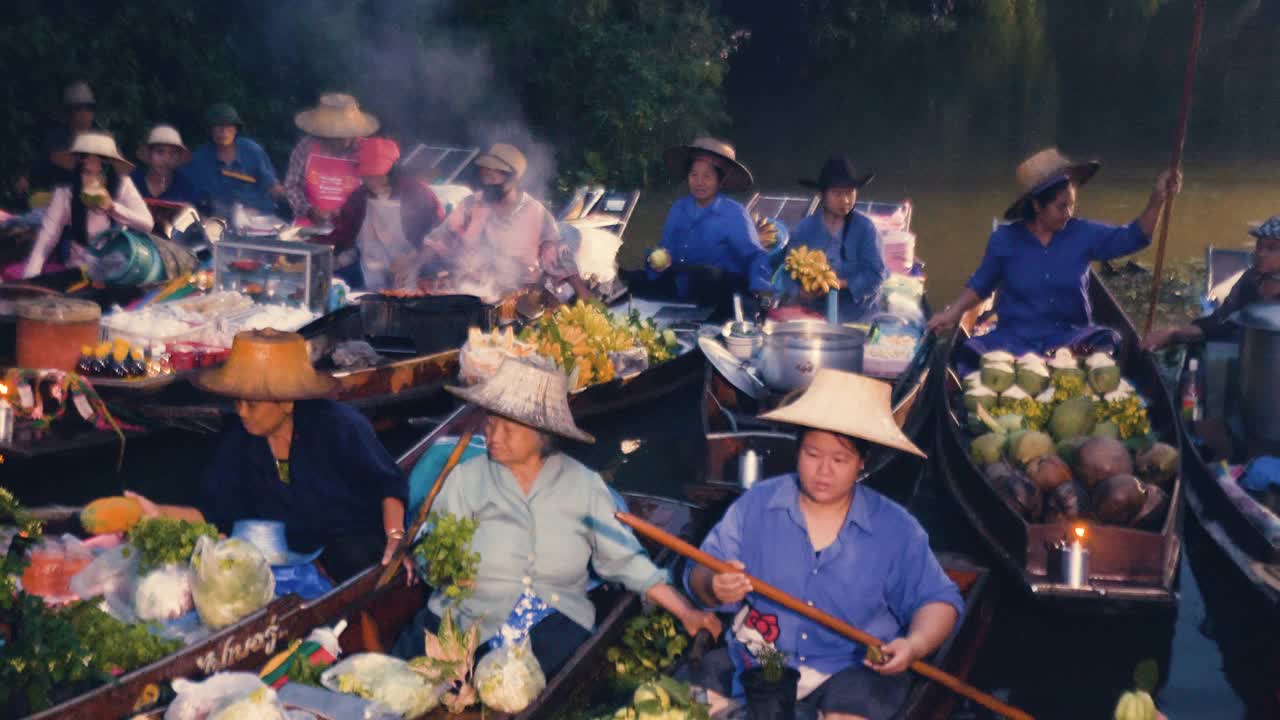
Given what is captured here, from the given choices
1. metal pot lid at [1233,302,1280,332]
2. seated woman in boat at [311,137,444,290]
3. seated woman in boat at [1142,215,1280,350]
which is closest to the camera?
metal pot lid at [1233,302,1280,332]

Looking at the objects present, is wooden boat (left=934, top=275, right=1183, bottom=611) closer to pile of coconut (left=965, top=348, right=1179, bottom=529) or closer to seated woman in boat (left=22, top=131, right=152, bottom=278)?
pile of coconut (left=965, top=348, right=1179, bottom=529)

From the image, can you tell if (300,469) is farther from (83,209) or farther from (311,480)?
(83,209)

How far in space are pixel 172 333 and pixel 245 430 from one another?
352 centimetres

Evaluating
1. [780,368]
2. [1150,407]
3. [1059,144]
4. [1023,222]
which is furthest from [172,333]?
[1059,144]

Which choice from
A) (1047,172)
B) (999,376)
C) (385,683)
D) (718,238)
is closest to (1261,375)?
(999,376)

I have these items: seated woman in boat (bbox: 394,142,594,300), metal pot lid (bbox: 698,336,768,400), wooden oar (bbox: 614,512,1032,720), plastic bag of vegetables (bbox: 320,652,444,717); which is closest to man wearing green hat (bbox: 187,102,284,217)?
seated woman in boat (bbox: 394,142,594,300)

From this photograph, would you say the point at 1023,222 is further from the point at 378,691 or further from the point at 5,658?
the point at 5,658

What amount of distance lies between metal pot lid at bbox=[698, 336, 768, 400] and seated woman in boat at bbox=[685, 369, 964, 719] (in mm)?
3360

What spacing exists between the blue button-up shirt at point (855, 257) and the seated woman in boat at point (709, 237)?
0.85 meters

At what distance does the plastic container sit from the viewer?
7.80 meters

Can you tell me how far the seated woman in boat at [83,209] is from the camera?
983 cm

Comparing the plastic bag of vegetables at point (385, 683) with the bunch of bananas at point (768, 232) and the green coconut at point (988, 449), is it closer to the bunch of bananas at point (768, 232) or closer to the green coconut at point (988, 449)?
the green coconut at point (988, 449)

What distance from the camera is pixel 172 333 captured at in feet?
28.1

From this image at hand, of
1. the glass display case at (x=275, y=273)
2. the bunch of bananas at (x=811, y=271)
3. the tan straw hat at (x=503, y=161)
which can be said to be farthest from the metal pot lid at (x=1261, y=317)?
the glass display case at (x=275, y=273)
